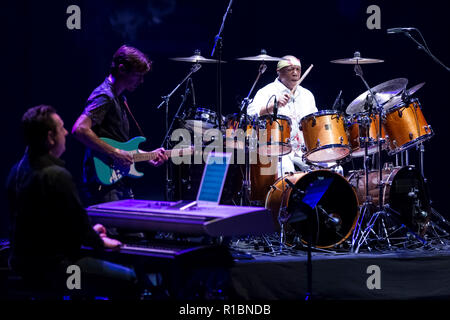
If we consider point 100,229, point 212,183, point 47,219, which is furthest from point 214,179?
point 47,219

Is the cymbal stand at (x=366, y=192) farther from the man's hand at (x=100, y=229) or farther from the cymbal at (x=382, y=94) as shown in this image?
the man's hand at (x=100, y=229)

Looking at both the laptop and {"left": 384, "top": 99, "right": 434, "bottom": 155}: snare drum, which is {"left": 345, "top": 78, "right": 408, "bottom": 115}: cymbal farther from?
the laptop

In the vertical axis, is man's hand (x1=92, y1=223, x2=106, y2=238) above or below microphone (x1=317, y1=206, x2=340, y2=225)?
above

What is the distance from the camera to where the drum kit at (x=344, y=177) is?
5363 millimetres

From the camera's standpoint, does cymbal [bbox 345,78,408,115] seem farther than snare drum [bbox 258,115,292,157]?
Yes

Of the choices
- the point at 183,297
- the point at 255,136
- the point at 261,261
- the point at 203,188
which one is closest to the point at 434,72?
the point at 255,136

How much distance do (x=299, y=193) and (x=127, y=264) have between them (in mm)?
2442

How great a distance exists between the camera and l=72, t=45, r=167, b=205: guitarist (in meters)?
3.71

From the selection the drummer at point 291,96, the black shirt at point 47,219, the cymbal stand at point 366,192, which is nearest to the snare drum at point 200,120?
the drummer at point 291,96

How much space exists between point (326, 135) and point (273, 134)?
55 centimetres

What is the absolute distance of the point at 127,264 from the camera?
9.58 feet

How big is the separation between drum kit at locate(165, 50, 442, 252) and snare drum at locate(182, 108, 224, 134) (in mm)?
11

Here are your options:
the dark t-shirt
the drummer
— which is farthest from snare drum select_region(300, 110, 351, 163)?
the dark t-shirt
